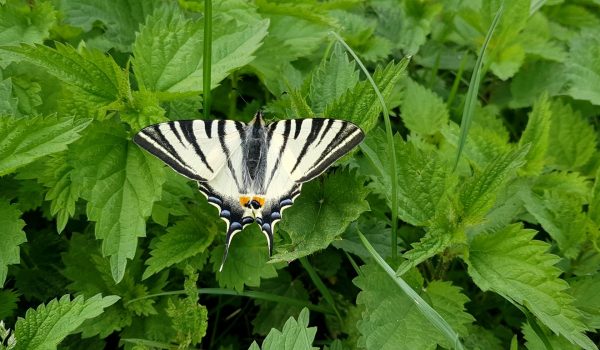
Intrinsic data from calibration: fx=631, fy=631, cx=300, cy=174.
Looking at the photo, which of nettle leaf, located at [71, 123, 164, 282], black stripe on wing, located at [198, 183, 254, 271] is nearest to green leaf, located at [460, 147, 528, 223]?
Result: black stripe on wing, located at [198, 183, 254, 271]

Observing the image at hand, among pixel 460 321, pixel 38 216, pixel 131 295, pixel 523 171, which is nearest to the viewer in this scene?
pixel 460 321

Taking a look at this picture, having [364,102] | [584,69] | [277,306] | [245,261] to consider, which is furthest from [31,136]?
[584,69]

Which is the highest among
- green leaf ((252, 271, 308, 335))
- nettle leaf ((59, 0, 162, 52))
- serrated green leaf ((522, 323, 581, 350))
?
nettle leaf ((59, 0, 162, 52))

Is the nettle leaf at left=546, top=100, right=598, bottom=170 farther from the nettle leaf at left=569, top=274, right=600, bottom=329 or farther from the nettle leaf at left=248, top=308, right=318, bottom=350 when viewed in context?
the nettle leaf at left=248, top=308, right=318, bottom=350

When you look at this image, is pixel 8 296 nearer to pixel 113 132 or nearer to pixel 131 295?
pixel 131 295

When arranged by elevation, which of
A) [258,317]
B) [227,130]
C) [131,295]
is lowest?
[258,317]

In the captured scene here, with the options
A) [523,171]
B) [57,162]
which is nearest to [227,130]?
[57,162]
